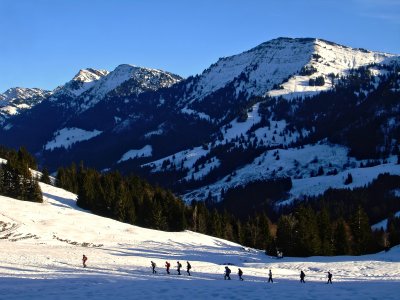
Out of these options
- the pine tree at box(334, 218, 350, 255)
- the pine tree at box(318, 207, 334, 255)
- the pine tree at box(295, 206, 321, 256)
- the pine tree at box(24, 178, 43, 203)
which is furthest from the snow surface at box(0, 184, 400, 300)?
the pine tree at box(334, 218, 350, 255)

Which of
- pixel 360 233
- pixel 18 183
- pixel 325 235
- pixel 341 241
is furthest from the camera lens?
pixel 360 233

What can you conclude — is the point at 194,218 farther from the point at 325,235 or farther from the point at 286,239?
the point at 325,235

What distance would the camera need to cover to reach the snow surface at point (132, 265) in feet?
117

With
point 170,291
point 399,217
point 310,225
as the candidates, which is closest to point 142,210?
point 310,225

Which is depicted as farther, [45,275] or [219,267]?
[219,267]

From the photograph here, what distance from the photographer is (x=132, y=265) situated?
2317 inches

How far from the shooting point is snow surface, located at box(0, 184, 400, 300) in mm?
35719

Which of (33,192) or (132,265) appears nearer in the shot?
(132,265)

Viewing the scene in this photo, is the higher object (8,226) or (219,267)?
(8,226)

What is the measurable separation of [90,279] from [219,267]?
944 inches

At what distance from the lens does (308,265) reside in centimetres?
7244

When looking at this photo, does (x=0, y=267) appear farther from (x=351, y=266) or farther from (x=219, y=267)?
(x=351, y=266)

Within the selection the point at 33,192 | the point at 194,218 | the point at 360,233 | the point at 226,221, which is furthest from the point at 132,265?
the point at 226,221

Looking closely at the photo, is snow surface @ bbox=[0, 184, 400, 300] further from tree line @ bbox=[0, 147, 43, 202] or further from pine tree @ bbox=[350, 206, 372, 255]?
pine tree @ bbox=[350, 206, 372, 255]
